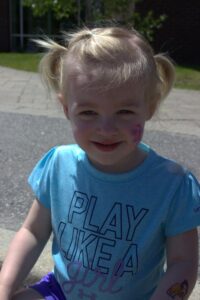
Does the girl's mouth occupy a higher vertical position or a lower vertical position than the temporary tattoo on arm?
higher

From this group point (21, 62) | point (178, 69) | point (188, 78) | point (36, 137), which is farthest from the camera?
point (21, 62)

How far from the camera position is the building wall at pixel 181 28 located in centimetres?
2131

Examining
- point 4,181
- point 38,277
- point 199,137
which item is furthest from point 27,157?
point 38,277

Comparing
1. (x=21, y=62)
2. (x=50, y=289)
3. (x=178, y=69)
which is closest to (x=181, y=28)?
(x=178, y=69)

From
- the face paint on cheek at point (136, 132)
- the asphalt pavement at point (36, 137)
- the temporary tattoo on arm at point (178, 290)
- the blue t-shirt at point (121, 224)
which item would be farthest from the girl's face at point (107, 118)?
the asphalt pavement at point (36, 137)

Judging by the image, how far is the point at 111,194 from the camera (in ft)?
7.38

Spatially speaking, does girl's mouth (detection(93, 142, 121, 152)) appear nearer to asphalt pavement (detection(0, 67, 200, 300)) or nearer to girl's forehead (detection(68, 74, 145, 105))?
girl's forehead (detection(68, 74, 145, 105))

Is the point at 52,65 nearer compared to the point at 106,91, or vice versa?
the point at 106,91

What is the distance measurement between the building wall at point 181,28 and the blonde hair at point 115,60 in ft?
62.9

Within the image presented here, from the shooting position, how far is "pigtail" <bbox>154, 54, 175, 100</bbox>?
2291mm

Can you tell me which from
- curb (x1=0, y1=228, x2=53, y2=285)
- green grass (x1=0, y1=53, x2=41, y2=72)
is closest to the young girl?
curb (x1=0, y1=228, x2=53, y2=285)

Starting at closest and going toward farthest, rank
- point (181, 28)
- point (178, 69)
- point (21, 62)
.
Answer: point (178, 69) → point (21, 62) → point (181, 28)

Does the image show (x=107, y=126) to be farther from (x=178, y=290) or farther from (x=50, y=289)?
(x=50, y=289)

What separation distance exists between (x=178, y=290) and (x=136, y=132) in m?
0.51
